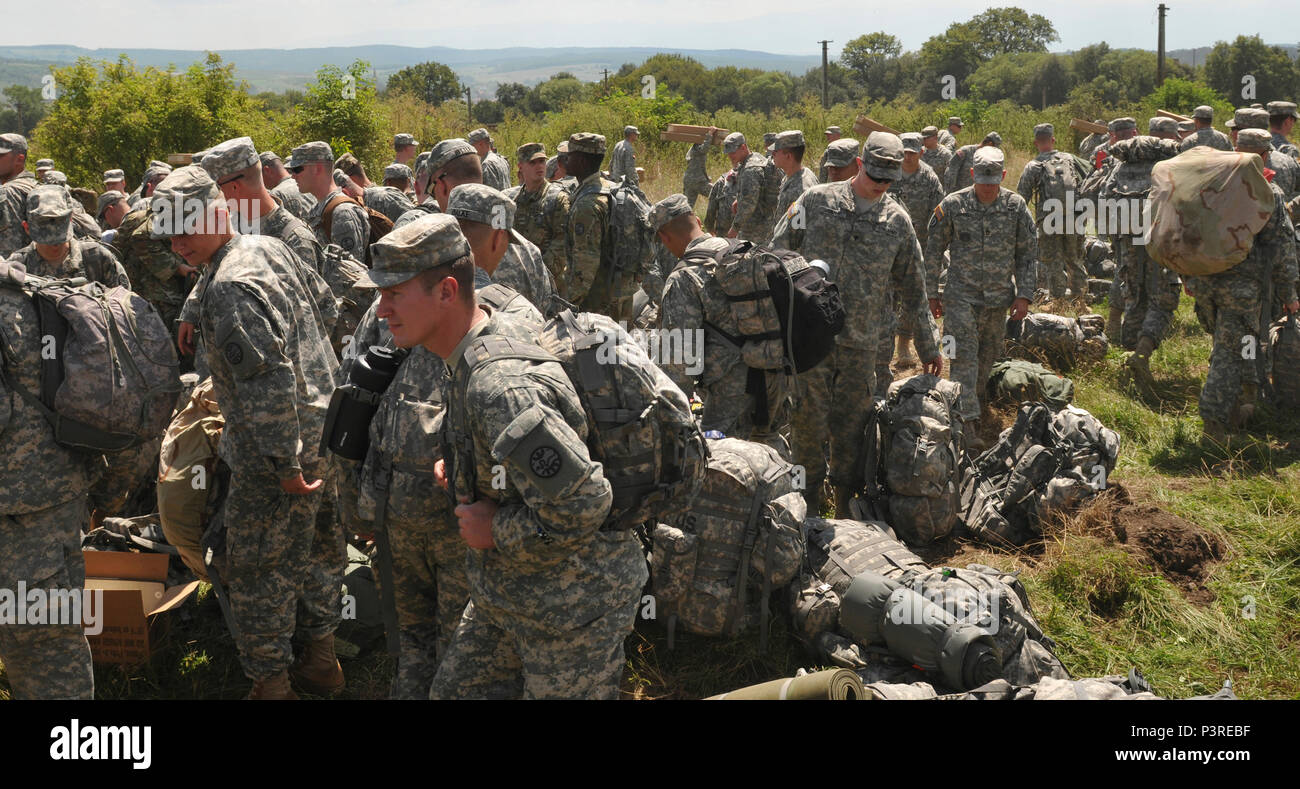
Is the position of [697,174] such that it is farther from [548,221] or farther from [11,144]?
[11,144]

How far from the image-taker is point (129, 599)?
14.9ft

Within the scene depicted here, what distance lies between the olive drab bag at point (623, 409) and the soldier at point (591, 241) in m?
5.08

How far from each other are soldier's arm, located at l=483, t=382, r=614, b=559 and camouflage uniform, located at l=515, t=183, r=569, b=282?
6.05 m

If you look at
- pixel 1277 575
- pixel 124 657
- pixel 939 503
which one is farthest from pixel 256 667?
pixel 1277 575

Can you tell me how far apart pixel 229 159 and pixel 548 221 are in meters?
4.29

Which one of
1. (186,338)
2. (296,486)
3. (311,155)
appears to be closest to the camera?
(296,486)

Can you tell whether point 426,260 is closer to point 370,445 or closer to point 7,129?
point 370,445

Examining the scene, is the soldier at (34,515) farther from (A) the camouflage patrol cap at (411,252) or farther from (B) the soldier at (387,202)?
(B) the soldier at (387,202)

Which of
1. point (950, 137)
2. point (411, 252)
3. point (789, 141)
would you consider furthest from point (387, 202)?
point (950, 137)

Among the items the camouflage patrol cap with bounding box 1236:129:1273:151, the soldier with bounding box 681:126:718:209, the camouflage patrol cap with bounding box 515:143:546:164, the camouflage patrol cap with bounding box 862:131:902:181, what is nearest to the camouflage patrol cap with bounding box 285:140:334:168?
the camouflage patrol cap with bounding box 515:143:546:164

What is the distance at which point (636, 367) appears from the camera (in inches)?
109
